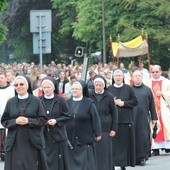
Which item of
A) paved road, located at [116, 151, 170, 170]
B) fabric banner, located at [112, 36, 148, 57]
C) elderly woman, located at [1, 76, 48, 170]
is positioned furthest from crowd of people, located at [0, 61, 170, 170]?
fabric banner, located at [112, 36, 148, 57]

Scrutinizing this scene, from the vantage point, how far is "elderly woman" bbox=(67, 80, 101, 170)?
16.1 metres

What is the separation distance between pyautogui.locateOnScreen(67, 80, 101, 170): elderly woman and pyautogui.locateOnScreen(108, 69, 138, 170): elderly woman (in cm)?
236

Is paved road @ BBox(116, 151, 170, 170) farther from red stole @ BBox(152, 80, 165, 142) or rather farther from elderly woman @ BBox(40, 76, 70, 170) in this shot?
elderly woman @ BBox(40, 76, 70, 170)

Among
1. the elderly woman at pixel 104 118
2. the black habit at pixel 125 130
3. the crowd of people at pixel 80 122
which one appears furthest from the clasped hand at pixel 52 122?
the black habit at pixel 125 130

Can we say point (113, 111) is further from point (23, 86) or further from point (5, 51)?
point (5, 51)

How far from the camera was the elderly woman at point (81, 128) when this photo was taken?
16.1 metres

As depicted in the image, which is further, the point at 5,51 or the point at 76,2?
the point at 5,51

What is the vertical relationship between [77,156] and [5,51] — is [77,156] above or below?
below

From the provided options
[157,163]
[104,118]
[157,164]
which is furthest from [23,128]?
[157,163]

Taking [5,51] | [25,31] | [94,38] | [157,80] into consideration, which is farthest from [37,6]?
[157,80]

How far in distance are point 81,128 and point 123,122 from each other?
9.67 feet

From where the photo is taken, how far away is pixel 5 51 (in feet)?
282

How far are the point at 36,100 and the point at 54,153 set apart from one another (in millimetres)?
1618

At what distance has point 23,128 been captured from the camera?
1396cm
